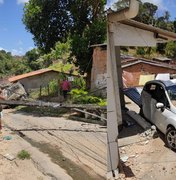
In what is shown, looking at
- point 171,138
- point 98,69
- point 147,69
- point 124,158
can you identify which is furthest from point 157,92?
point 147,69

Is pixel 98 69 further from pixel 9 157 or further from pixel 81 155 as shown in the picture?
pixel 9 157

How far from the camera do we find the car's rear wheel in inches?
313

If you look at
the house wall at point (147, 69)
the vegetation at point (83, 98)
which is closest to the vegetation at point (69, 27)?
the vegetation at point (83, 98)

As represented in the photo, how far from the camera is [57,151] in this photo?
33.4 ft

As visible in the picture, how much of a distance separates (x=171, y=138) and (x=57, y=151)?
151 inches

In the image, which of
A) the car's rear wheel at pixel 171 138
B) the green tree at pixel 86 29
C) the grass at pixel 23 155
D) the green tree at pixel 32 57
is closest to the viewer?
the car's rear wheel at pixel 171 138

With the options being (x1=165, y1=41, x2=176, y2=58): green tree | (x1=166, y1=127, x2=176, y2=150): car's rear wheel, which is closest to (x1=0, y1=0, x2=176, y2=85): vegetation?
(x1=166, y1=127, x2=176, y2=150): car's rear wheel

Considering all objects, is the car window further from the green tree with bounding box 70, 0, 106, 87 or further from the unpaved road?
the green tree with bounding box 70, 0, 106, 87

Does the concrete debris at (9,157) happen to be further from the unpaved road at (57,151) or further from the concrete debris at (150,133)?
the concrete debris at (150,133)

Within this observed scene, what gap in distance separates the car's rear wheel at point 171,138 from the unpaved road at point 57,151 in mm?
1820

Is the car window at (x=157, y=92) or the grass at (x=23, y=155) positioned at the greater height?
the car window at (x=157, y=92)

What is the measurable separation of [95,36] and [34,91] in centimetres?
1214

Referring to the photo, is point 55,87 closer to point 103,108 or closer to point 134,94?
point 103,108

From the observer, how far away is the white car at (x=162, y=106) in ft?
26.7
